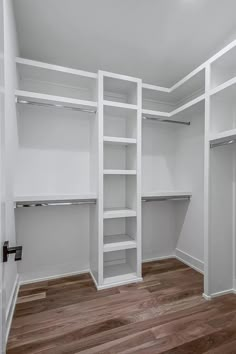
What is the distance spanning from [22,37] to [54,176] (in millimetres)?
1434

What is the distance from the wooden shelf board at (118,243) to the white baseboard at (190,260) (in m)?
0.95

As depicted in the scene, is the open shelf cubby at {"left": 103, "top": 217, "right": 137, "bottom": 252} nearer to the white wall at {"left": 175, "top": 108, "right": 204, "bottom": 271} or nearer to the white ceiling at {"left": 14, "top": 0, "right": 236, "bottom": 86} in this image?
the white wall at {"left": 175, "top": 108, "right": 204, "bottom": 271}

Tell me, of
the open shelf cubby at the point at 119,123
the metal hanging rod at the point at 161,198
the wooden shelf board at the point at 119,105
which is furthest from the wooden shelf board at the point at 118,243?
the wooden shelf board at the point at 119,105

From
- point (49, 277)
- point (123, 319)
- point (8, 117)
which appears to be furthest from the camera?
point (49, 277)

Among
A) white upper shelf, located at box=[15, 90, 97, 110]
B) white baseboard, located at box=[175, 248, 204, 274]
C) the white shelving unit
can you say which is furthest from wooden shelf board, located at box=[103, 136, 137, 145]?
white baseboard, located at box=[175, 248, 204, 274]

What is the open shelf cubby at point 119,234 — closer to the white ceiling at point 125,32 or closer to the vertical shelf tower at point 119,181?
the vertical shelf tower at point 119,181

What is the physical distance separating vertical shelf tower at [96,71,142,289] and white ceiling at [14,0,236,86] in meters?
0.26

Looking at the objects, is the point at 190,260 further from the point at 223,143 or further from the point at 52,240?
the point at 52,240

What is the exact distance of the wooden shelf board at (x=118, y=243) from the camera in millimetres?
2084

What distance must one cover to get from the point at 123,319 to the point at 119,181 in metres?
1.51

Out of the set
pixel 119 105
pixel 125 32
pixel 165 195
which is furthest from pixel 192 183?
pixel 125 32

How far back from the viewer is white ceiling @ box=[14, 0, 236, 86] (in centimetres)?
146

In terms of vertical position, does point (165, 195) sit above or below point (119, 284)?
above

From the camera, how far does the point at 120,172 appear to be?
6.90ft
